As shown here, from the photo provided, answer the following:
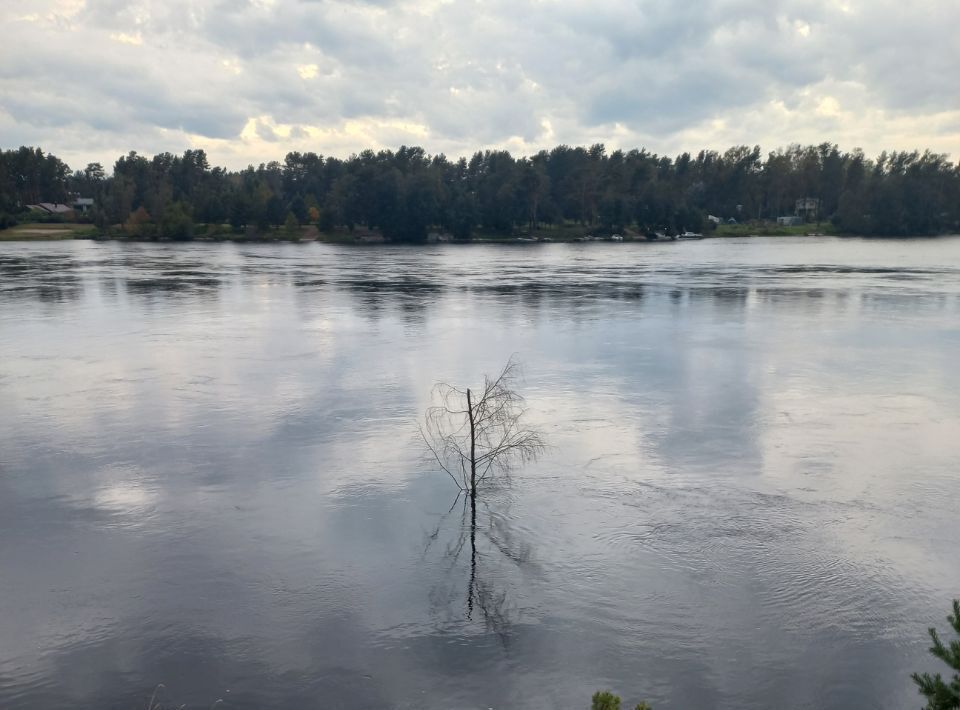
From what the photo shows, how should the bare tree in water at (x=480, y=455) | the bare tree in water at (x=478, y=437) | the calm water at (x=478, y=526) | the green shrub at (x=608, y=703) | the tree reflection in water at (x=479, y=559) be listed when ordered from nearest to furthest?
the green shrub at (x=608, y=703), the calm water at (x=478, y=526), the tree reflection in water at (x=479, y=559), the bare tree in water at (x=480, y=455), the bare tree in water at (x=478, y=437)

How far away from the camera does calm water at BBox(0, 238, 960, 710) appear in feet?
50.3

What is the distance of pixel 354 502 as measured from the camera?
22969mm

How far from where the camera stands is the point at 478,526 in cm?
2138

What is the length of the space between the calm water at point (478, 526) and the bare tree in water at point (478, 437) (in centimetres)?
87

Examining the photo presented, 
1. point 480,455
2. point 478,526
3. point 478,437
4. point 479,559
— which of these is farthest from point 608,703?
point 478,437

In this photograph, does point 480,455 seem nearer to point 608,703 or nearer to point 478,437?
point 478,437

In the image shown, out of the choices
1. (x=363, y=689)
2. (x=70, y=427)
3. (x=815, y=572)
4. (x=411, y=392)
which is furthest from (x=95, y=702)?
(x=411, y=392)

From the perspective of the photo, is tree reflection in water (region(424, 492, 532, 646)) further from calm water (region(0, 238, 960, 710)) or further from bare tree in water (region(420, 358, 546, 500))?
bare tree in water (region(420, 358, 546, 500))

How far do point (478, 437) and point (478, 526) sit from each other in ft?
20.7

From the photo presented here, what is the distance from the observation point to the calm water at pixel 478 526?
604 inches

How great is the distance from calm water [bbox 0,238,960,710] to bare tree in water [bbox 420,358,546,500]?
0.87 metres

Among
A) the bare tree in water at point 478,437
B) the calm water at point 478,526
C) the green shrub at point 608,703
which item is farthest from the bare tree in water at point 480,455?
the green shrub at point 608,703

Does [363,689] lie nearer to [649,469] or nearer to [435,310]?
[649,469]

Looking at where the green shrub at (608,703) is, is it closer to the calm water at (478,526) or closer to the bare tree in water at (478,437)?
the calm water at (478,526)
